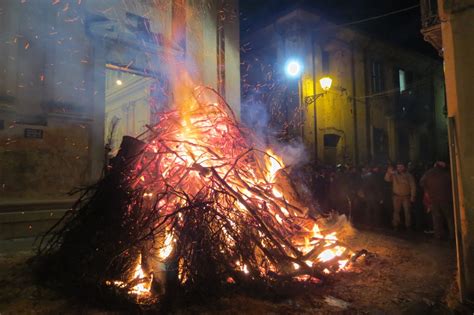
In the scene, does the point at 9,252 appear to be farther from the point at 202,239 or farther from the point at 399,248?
the point at 399,248

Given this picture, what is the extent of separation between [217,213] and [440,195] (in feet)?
19.2

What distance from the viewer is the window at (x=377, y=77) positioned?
1825cm

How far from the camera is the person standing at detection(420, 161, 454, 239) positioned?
7.52 metres

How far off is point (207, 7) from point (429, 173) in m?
8.55

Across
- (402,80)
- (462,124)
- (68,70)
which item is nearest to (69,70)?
(68,70)

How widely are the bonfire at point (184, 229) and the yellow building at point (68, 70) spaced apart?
2.66m

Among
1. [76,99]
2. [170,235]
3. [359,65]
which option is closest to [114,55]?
[76,99]

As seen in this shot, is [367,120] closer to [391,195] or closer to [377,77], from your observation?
[377,77]

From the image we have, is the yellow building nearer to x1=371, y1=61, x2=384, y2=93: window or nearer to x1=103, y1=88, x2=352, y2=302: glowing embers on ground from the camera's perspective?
x1=103, y1=88, x2=352, y2=302: glowing embers on ground

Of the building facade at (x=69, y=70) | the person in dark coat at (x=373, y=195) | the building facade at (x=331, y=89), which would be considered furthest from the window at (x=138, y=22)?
the person in dark coat at (x=373, y=195)

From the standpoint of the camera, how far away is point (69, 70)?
788 centimetres

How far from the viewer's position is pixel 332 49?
16844mm

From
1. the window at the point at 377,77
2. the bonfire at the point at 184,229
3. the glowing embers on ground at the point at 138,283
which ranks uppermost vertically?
the window at the point at 377,77

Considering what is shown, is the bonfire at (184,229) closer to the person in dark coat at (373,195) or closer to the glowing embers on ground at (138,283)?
the glowing embers on ground at (138,283)
